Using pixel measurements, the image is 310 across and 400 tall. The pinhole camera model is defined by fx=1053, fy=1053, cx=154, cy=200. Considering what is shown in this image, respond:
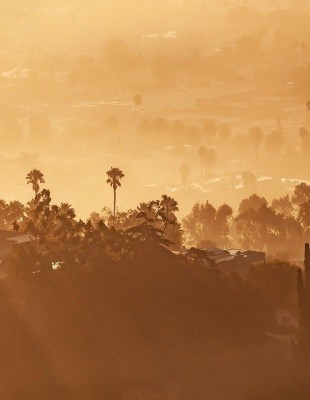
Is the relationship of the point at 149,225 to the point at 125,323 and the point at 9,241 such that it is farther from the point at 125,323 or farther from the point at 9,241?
the point at 9,241

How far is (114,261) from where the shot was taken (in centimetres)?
8644

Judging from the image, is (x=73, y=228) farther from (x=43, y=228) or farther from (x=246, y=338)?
(x=246, y=338)

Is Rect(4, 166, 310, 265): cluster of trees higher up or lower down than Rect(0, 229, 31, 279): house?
higher up

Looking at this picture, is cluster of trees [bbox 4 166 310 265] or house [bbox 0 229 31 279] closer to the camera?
cluster of trees [bbox 4 166 310 265]

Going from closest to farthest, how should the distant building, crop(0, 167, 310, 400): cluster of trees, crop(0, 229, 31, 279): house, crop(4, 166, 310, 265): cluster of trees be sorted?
1. crop(0, 167, 310, 400): cluster of trees
2. crop(4, 166, 310, 265): cluster of trees
3. crop(0, 229, 31, 279): house
4. the distant building

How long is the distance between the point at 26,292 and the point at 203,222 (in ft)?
378

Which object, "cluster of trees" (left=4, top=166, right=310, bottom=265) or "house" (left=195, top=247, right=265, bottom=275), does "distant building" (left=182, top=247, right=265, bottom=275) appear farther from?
"cluster of trees" (left=4, top=166, right=310, bottom=265)

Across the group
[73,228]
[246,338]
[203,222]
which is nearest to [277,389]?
[246,338]

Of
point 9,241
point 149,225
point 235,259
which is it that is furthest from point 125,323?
point 235,259

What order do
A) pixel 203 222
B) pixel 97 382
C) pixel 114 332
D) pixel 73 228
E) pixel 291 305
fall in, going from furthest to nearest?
1. pixel 203 222
2. pixel 291 305
3. pixel 73 228
4. pixel 114 332
5. pixel 97 382

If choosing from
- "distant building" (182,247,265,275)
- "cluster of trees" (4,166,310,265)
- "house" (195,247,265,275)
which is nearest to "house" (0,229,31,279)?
"cluster of trees" (4,166,310,265)

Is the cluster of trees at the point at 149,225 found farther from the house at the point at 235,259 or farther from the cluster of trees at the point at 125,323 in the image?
the house at the point at 235,259

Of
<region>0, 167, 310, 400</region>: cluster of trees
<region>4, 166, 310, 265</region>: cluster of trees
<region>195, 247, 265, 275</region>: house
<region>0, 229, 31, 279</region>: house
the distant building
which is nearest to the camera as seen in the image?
<region>0, 167, 310, 400</region>: cluster of trees

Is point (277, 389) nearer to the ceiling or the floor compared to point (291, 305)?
nearer to the floor
